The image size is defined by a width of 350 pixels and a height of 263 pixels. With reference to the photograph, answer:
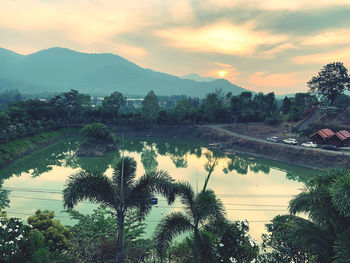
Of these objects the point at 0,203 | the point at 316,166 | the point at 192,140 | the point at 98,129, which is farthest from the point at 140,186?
the point at 192,140

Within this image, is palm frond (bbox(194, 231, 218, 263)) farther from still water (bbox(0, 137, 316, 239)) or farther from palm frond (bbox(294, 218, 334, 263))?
still water (bbox(0, 137, 316, 239))

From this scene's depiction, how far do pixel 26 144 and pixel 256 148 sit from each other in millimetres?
55516

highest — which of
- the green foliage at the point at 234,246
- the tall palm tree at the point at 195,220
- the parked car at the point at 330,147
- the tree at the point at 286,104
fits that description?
the tree at the point at 286,104

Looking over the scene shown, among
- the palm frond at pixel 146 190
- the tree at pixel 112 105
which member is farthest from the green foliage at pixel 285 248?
the tree at pixel 112 105

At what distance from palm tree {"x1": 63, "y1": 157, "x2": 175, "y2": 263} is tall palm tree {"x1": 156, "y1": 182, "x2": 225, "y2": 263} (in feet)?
3.98

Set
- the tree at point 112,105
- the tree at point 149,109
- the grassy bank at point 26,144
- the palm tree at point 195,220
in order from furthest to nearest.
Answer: the tree at point 112,105
the tree at point 149,109
the grassy bank at point 26,144
the palm tree at point 195,220

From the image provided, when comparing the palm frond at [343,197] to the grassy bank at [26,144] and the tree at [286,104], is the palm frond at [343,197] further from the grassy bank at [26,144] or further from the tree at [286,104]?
the tree at [286,104]

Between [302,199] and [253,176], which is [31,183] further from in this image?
[302,199]

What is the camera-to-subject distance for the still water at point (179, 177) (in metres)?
27.4

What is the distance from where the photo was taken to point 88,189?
40.6 feet

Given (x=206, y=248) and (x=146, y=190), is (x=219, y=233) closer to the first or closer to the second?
(x=206, y=248)

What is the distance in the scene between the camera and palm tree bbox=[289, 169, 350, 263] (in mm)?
8188

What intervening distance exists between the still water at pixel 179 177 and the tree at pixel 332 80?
45360 mm

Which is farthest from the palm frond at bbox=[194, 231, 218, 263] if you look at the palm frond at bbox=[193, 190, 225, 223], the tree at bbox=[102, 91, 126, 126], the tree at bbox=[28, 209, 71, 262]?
the tree at bbox=[102, 91, 126, 126]
